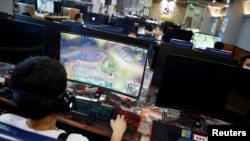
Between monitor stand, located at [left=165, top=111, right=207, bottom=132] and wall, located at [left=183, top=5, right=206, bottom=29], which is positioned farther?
wall, located at [left=183, top=5, right=206, bottom=29]

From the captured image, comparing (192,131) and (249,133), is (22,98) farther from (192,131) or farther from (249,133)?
(192,131)

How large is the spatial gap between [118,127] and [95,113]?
0.19 m

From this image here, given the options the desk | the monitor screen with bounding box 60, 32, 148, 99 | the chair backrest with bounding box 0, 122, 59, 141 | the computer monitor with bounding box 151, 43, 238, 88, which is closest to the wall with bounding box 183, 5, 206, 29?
the computer monitor with bounding box 151, 43, 238, 88

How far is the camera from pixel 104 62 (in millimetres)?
1512

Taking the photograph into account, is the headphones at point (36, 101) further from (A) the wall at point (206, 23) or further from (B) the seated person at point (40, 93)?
(A) the wall at point (206, 23)

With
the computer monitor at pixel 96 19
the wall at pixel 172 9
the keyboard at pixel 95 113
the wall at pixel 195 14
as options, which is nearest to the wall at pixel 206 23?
the wall at pixel 195 14

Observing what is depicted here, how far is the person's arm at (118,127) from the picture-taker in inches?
43.9

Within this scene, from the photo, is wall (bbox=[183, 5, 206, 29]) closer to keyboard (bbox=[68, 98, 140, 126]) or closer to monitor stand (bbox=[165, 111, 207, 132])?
monitor stand (bbox=[165, 111, 207, 132])

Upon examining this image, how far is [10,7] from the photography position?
4453 millimetres

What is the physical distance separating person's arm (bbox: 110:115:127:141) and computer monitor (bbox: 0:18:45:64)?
863mm

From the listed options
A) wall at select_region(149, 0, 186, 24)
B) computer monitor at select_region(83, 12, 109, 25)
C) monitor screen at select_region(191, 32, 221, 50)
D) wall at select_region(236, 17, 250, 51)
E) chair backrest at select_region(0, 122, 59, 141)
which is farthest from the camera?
wall at select_region(149, 0, 186, 24)

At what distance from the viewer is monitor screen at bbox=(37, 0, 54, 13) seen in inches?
236

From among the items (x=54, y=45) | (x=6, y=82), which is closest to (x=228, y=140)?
(x=6, y=82)

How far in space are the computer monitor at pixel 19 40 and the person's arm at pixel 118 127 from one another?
34.0 inches
